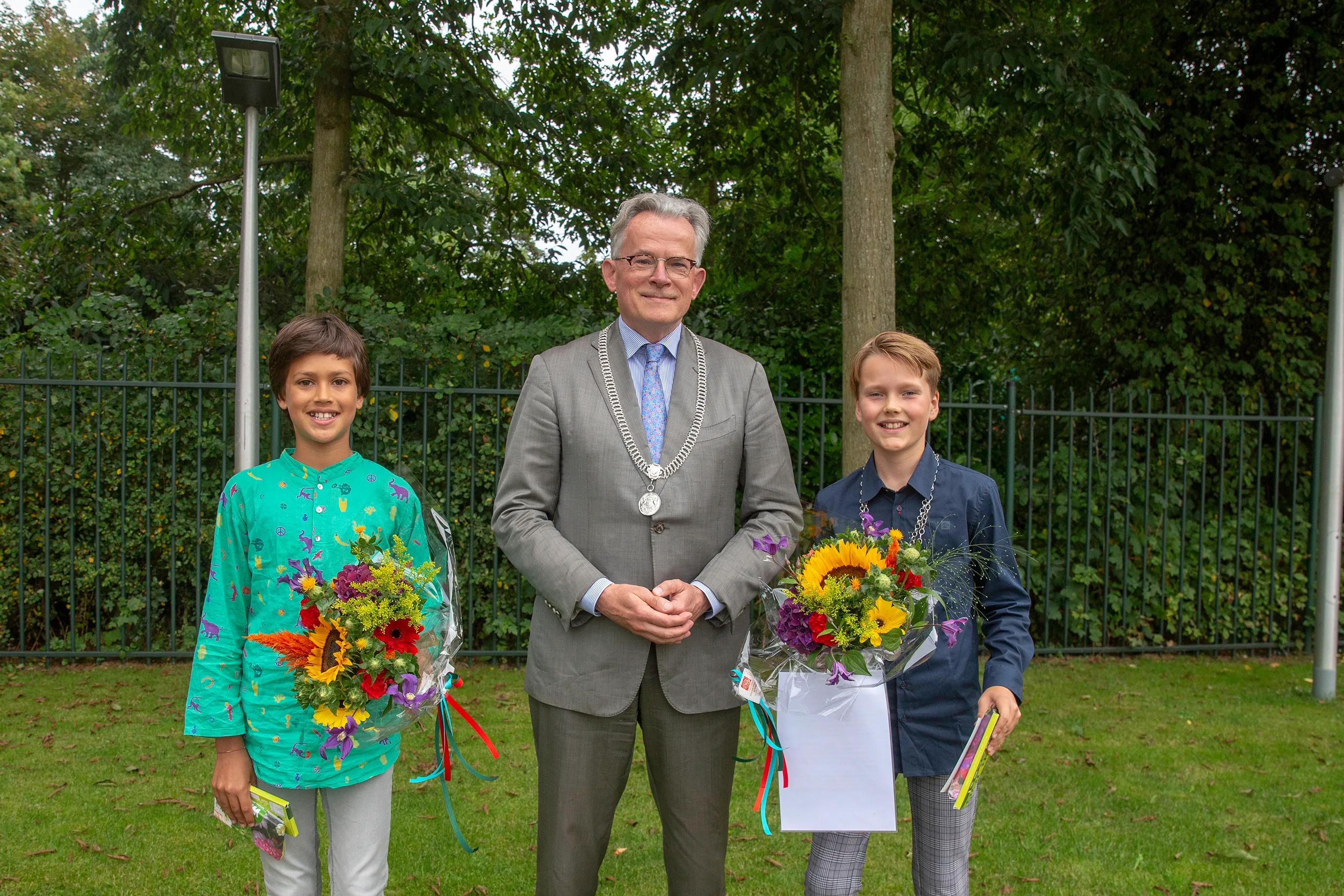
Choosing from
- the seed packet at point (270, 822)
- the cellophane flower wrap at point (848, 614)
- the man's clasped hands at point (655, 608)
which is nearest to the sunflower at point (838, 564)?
the cellophane flower wrap at point (848, 614)

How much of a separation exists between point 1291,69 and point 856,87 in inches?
191

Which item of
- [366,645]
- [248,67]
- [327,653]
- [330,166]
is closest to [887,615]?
[366,645]

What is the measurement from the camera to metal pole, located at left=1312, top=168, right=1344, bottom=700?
246 inches

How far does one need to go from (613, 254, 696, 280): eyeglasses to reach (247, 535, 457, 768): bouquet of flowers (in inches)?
34.0

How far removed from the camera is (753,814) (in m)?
4.36

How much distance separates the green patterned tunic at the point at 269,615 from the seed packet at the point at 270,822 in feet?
0.29

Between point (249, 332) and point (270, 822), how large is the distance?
3.19 m

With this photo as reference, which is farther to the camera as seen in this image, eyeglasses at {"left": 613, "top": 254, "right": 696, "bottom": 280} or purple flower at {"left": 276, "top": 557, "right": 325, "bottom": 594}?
eyeglasses at {"left": 613, "top": 254, "right": 696, "bottom": 280}

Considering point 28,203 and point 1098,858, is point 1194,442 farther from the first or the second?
point 28,203

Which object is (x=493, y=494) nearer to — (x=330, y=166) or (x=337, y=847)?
(x=330, y=166)

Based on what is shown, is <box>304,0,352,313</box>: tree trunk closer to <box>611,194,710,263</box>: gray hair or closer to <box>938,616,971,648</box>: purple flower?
<box>611,194,710,263</box>: gray hair

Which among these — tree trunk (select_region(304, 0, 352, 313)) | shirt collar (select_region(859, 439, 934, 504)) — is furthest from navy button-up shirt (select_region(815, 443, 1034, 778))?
tree trunk (select_region(304, 0, 352, 313))

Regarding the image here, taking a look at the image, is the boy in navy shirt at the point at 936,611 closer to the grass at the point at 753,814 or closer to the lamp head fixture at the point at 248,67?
the grass at the point at 753,814

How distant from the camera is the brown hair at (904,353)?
2.37 meters
